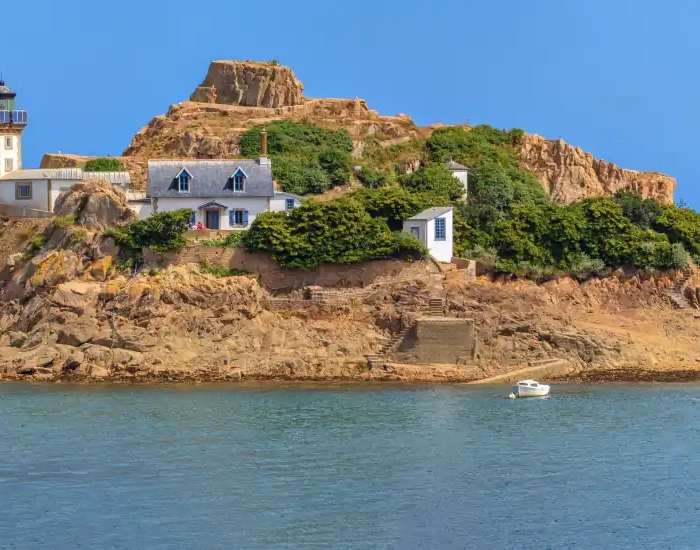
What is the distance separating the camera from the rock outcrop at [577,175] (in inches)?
3164

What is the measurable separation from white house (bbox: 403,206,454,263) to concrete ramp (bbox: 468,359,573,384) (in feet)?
23.0

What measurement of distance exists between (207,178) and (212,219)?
5.46ft

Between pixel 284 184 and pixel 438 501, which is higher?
pixel 284 184

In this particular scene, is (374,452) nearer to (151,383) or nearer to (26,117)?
(151,383)

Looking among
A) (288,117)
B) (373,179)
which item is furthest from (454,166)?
(288,117)

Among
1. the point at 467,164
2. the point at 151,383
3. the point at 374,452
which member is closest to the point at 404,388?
the point at 151,383

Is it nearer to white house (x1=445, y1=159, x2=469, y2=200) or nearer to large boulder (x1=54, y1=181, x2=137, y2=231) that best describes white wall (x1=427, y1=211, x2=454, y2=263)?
white house (x1=445, y1=159, x2=469, y2=200)

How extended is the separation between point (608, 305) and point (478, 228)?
6.36 metres

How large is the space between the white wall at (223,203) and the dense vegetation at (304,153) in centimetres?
336

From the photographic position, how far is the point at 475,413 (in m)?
Answer: 56.6

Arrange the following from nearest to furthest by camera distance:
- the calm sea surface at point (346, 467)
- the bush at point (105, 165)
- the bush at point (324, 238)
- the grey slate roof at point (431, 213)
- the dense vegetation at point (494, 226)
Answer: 1. the calm sea surface at point (346, 467)
2. the bush at point (324, 238)
3. the dense vegetation at point (494, 226)
4. the grey slate roof at point (431, 213)
5. the bush at point (105, 165)

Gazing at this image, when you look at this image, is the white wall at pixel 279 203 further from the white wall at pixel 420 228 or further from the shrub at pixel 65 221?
the shrub at pixel 65 221

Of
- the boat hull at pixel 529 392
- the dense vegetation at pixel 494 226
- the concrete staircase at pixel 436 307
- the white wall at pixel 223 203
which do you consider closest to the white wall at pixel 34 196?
the white wall at pixel 223 203

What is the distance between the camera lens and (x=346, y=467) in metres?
47.0
